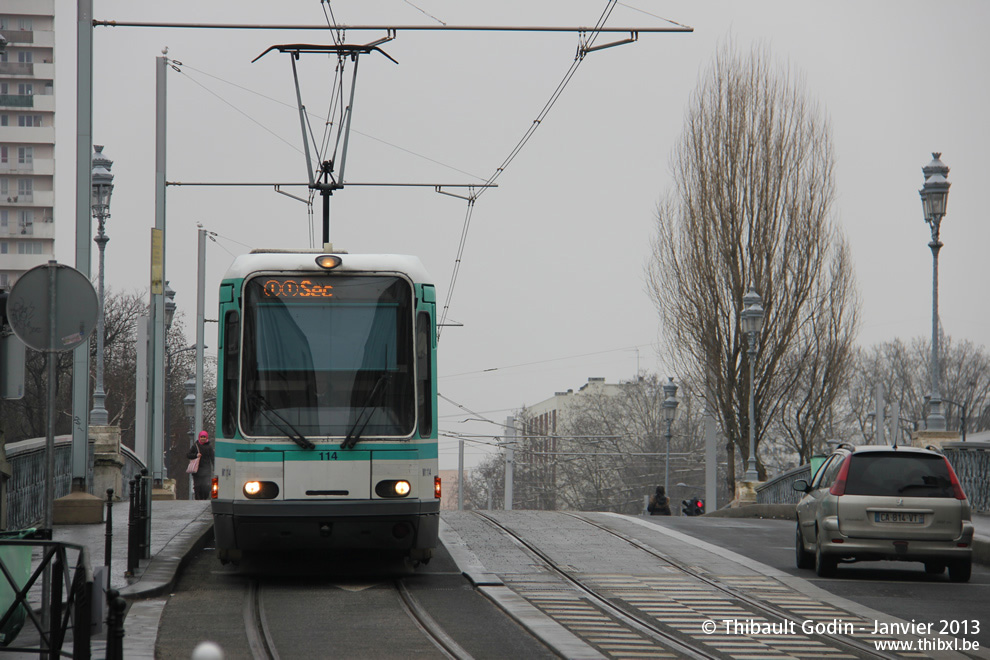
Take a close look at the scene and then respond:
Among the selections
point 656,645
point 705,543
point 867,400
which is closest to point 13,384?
point 656,645

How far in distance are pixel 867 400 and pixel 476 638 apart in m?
78.2

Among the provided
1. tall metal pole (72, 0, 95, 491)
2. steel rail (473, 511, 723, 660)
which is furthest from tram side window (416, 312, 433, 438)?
tall metal pole (72, 0, 95, 491)

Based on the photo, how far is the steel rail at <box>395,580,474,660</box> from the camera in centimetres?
896

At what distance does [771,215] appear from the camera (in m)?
42.8

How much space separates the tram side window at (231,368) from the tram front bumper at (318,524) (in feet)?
2.43

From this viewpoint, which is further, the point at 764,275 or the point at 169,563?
the point at 764,275

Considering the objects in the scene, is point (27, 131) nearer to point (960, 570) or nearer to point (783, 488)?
point (783, 488)

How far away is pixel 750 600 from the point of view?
39.8ft

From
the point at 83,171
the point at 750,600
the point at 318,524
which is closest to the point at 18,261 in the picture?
the point at 83,171

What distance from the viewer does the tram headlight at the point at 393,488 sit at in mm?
12500

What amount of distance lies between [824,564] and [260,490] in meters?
6.02

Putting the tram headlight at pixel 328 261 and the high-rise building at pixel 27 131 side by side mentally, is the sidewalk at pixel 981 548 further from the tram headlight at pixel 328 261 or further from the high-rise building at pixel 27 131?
the high-rise building at pixel 27 131

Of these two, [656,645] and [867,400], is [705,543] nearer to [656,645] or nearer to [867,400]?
[656,645]

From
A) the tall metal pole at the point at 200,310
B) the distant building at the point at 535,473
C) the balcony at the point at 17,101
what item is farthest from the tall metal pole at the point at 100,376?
the balcony at the point at 17,101
